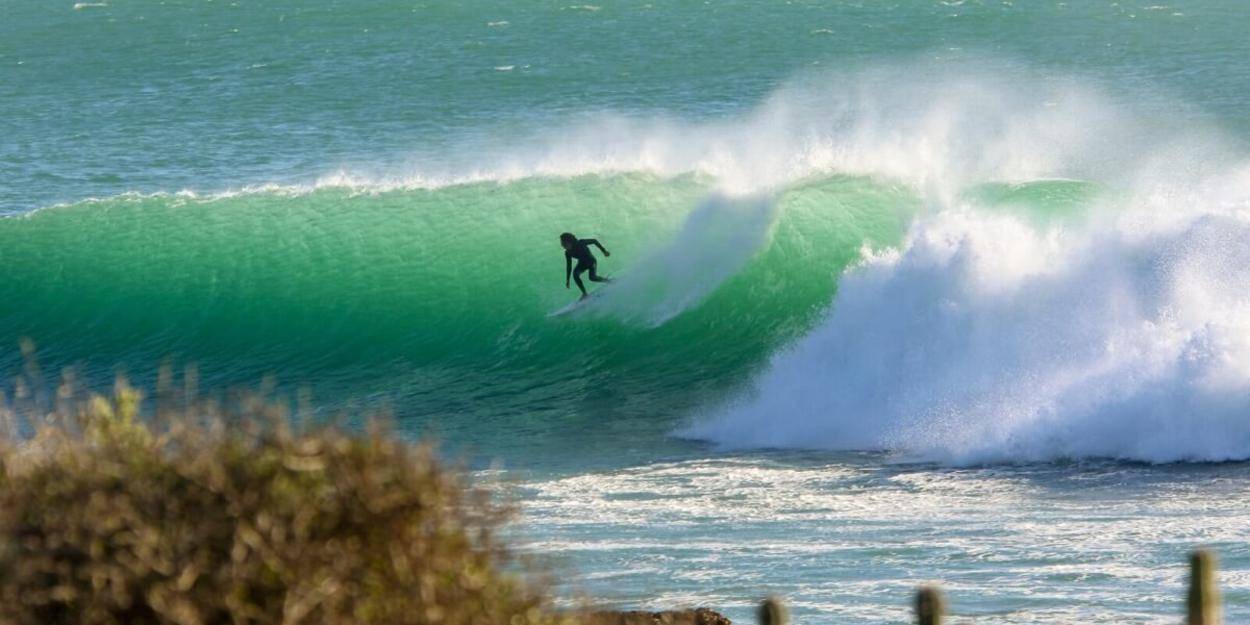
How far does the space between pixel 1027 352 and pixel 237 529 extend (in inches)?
448

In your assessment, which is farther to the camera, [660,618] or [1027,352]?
[1027,352]

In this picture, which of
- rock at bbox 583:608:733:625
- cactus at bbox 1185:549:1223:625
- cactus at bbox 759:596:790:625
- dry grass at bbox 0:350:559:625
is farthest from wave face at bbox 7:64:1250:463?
dry grass at bbox 0:350:559:625

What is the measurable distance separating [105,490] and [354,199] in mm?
19823

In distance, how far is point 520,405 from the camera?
56.3ft

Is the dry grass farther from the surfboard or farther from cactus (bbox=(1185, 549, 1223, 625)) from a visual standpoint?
the surfboard

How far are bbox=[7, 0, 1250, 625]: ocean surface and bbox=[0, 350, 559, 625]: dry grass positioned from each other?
57 cm

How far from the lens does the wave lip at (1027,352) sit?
45.3 feet

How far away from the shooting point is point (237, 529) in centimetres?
490

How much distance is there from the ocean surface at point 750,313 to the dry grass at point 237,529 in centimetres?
57

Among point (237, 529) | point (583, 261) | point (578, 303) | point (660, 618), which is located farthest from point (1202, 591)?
point (578, 303)

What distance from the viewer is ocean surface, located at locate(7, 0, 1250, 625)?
430 inches

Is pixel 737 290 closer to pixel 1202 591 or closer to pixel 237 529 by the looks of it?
pixel 1202 591

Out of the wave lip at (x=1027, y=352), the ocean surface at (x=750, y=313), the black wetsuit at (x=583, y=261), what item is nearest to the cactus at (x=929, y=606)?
the ocean surface at (x=750, y=313)

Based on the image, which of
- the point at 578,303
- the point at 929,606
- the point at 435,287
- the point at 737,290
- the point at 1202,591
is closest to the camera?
the point at 929,606
